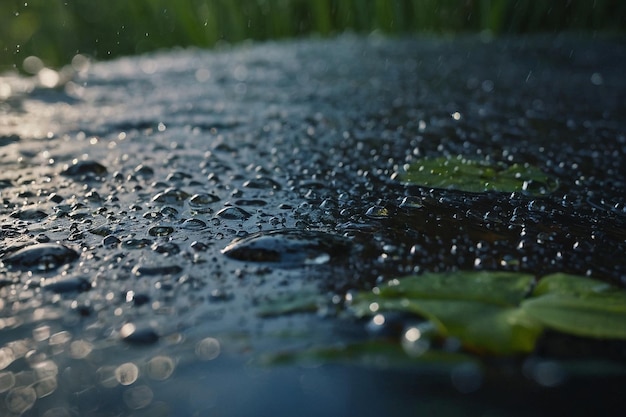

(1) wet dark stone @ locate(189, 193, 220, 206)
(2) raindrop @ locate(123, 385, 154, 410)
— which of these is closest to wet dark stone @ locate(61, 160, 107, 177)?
(1) wet dark stone @ locate(189, 193, 220, 206)

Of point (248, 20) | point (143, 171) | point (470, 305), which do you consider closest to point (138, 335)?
point (470, 305)

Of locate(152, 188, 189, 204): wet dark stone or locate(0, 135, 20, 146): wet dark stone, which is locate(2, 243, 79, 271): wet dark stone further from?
locate(0, 135, 20, 146): wet dark stone

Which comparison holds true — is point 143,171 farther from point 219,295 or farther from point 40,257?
point 219,295

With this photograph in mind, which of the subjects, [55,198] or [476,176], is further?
[476,176]

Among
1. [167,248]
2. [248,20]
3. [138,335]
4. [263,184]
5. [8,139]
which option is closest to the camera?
[138,335]

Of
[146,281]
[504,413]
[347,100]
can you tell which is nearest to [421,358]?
[504,413]

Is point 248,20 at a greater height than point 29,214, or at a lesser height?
greater

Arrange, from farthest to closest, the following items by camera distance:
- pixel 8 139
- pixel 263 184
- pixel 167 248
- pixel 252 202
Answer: pixel 8 139 → pixel 263 184 → pixel 252 202 → pixel 167 248
